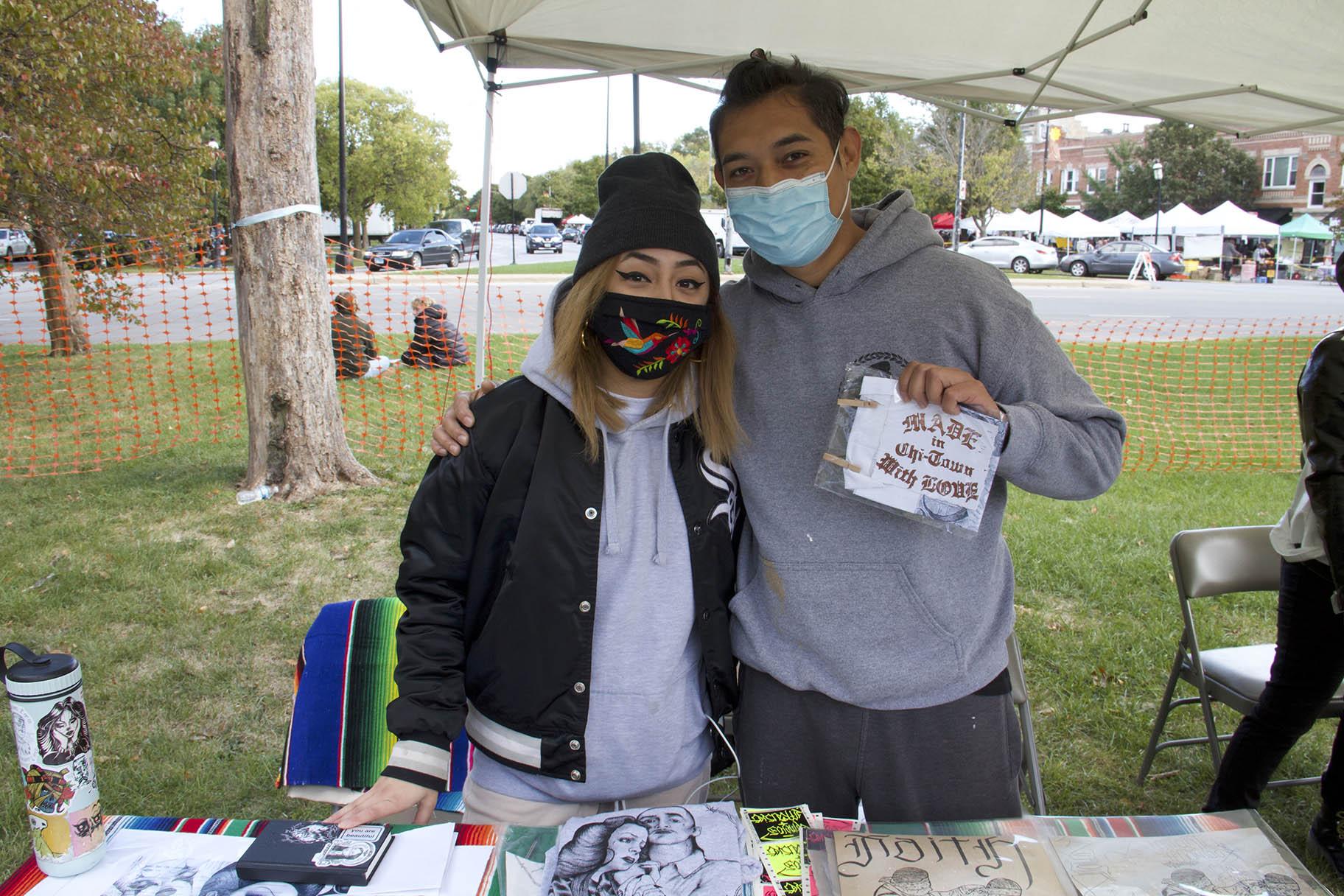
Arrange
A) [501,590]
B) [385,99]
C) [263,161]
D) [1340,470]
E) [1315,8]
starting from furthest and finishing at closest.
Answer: [385,99]
[263,161]
[1315,8]
[1340,470]
[501,590]

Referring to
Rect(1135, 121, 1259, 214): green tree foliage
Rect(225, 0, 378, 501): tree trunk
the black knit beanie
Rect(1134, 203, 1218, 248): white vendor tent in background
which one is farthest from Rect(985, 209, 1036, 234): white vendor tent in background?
the black knit beanie

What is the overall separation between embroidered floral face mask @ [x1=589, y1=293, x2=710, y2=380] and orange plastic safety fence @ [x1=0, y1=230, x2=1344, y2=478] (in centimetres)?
460

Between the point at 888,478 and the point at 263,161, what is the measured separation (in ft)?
17.9

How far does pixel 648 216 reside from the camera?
161 cm

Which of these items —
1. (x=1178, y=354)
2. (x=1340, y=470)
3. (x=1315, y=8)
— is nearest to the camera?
(x=1340, y=470)

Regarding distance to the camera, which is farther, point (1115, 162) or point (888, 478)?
point (1115, 162)

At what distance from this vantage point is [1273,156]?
48.4m

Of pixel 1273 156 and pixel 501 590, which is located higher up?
pixel 1273 156

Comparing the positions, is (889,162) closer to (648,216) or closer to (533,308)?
(533,308)

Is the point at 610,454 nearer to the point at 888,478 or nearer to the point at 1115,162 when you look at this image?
the point at 888,478

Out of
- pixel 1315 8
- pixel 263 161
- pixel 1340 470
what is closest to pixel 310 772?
pixel 1340 470

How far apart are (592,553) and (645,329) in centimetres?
42

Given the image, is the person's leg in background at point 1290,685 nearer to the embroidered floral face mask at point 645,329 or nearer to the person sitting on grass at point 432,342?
the embroidered floral face mask at point 645,329

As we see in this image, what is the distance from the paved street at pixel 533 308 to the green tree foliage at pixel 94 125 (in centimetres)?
156
